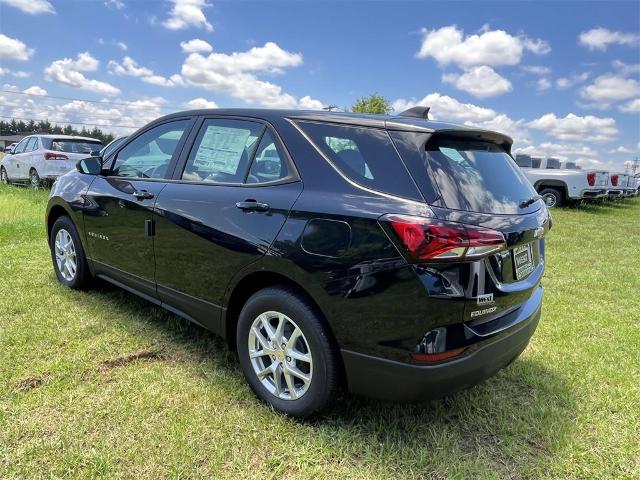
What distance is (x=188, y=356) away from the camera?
131 inches

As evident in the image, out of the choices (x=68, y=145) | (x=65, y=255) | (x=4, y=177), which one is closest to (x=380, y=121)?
(x=65, y=255)

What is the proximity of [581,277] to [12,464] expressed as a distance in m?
6.02

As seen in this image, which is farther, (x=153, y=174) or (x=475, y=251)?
(x=153, y=174)

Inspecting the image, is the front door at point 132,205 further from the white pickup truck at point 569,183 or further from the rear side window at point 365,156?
the white pickup truck at point 569,183

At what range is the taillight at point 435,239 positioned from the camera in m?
2.07

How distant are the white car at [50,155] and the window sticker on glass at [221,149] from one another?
416 inches

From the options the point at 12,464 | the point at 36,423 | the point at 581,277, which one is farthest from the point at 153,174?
the point at 581,277

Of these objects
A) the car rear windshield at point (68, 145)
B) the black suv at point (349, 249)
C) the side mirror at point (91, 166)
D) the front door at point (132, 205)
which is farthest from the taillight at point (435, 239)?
the car rear windshield at point (68, 145)

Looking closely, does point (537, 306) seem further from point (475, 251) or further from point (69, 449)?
point (69, 449)

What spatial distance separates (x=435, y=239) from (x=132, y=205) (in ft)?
7.77

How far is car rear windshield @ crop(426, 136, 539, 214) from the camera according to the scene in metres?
2.25

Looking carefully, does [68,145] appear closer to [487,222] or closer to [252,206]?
[252,206]

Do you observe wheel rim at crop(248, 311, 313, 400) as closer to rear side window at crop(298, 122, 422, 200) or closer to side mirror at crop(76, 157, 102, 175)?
rear side window at crop(298, 122, 422, 200)

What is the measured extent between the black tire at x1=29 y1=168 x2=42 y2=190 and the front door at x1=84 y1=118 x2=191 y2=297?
36.2 ft
